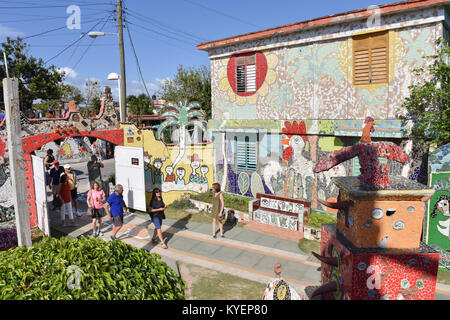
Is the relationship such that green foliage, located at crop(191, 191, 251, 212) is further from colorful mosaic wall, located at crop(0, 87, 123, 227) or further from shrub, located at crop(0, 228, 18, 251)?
shrub, located at crop(0, 228, 18, 251)

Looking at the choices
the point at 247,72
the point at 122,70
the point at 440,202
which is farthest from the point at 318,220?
the point at 122,70

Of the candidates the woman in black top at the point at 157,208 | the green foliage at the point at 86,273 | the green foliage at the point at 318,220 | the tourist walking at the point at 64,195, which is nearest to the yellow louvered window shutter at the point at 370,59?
the green foliage at the point at 318,220

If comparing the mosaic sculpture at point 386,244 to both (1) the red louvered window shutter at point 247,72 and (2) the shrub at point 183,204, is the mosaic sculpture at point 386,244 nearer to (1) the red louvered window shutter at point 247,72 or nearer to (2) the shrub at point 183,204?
(1) the red louvered window shutter at point 247,72

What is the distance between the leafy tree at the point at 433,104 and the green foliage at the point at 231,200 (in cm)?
608

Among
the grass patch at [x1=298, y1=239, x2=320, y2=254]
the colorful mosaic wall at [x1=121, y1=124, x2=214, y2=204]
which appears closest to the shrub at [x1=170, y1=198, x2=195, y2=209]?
the colorful mosaic wall at [x1=121, y1=124, x2=214, y2=204]

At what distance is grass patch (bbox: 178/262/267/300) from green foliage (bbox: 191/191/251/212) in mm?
4476

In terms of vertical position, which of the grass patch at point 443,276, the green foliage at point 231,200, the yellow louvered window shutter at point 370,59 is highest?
the yellow louvered window shutter at point 370,59

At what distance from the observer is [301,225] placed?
429 inches

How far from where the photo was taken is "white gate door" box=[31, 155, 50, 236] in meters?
10.0

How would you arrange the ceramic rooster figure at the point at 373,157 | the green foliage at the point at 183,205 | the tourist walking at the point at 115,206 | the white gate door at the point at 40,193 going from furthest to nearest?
the green foliage at the point at 183,205, the white gate door at the point at 40,193, the tourist walking at the point at 115,206, the ceramic rooster figure at the point at 373,157

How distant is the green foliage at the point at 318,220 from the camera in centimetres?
1051

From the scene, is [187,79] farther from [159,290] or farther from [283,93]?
[159,290]

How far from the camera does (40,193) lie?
1035 cm

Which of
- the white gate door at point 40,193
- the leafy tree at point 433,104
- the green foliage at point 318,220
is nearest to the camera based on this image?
the leafy tree at point 433,104
